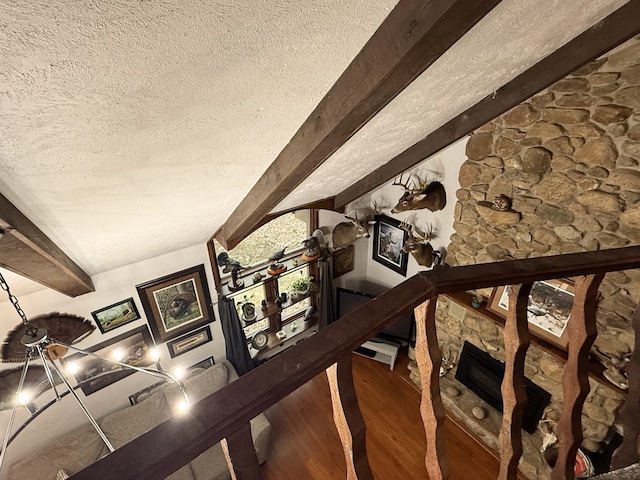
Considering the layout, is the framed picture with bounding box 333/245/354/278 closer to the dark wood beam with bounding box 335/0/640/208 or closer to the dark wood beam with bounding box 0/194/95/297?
the dark wood beam with bounding box 335/0/640/208

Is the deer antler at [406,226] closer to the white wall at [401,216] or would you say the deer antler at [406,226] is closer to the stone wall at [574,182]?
the white wall at [401,216]

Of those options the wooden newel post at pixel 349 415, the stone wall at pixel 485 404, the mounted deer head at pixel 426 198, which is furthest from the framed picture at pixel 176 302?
the wooden newel post at pixel 349 415

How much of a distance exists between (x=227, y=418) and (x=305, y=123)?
1.38 meters

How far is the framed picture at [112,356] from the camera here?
3.36 m

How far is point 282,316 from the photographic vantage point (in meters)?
4.69

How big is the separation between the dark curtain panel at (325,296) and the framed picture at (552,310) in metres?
2.16

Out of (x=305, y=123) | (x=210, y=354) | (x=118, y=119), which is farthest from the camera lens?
(x=210, y=354)

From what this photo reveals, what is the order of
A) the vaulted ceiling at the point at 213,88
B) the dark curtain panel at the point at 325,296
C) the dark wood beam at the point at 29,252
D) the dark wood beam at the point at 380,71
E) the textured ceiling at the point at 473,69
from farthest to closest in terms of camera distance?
the dark curtain panel at the point at 325,296 → the textured ceiling at the point at 473,69 → the dark wood beam at the point at 29,252 → the dark wood beam at the point at 380,71 → the vaulted ceiling at the point at 213,88

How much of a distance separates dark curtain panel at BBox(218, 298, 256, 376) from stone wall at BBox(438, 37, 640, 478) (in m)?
2.77

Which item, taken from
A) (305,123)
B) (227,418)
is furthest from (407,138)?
(227,418)

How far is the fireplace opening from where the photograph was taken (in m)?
3.15

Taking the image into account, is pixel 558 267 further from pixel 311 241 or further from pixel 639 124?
pixel 311 241

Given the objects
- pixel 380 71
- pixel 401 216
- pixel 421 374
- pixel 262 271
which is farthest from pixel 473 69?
pixel 262 271

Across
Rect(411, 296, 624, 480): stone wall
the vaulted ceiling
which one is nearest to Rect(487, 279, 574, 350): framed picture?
Rect(411, 296, 624, 480): stone wall
